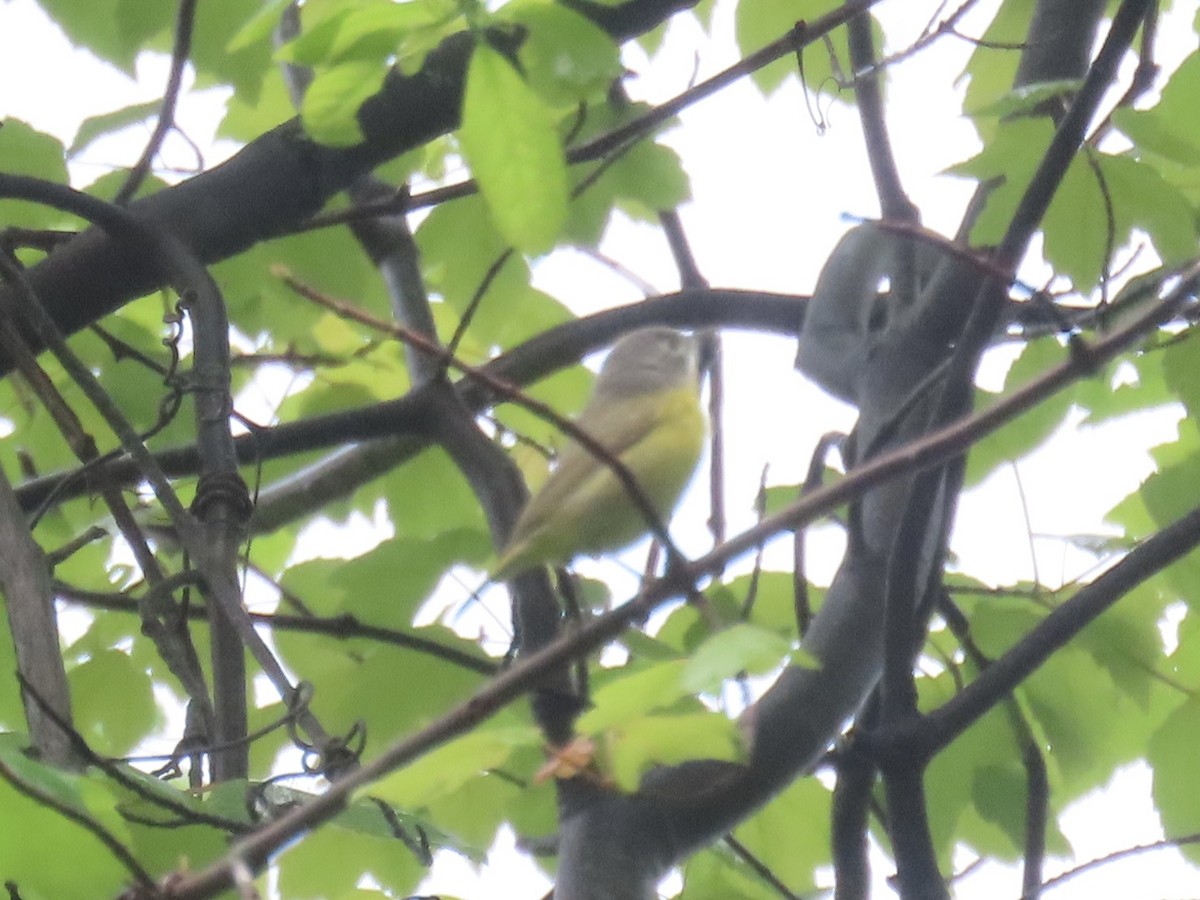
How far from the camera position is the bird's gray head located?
272cm

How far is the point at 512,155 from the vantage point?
1130 mm

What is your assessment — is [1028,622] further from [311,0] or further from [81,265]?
[311,0]

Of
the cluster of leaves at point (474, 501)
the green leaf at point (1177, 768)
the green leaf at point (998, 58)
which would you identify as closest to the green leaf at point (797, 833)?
the cluster of leaves at point (474, 501)

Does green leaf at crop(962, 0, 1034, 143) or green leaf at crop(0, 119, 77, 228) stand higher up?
green leaf at crop(0, 119, 77, 228)

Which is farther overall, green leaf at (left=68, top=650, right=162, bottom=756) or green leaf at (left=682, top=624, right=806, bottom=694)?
green leaf at (left=68, top=650, right=162, bottom=756)

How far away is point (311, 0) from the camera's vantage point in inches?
105

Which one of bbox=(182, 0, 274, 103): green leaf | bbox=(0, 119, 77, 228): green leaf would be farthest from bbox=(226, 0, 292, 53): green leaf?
bbox=(0, 119, 77, 228): green leaf

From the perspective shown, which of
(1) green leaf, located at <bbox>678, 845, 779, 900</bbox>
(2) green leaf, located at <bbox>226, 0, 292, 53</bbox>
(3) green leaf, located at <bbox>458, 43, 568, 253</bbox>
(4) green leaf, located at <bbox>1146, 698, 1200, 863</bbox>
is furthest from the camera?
(4) green leaf, located at <bbox>1146, 698, 1200, 863</bbox>

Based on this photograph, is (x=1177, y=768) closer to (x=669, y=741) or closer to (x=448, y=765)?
(x=669, y=741)

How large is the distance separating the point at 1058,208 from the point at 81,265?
Answer: 1274 mm

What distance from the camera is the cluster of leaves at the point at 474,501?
3.68ft

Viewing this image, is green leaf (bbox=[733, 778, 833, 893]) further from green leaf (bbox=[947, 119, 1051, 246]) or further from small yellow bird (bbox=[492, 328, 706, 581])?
green leaf (bbox=[947, 119, 1051, 246])

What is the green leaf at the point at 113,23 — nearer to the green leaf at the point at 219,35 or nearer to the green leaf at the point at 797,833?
the green leaf at the point at 219,35

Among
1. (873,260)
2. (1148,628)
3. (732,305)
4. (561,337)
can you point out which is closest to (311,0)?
(561,337)
